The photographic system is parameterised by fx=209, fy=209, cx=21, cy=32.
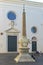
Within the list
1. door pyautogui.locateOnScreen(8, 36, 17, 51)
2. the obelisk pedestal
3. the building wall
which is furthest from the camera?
door pyautogui.locateOnScreen(8, 36, 17, 51)

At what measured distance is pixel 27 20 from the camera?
1520 centimetres

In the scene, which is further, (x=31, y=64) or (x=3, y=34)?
(x=3, y=34)

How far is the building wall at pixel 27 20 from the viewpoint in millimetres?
14570

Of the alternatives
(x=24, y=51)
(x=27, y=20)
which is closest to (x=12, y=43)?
(x=27, y=20)

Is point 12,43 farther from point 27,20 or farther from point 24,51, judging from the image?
point 24,51

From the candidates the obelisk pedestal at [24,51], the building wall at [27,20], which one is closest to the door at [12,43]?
the building wall at [27,20]

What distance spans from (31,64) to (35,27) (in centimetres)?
813

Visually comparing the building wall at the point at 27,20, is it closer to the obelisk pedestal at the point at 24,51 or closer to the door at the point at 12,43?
the door at the point at 12,43

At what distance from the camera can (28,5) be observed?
49.8ft

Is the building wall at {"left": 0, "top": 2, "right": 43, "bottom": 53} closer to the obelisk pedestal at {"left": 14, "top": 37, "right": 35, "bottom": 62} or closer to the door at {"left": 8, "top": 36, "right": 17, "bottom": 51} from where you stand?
the door at {"left": 8, "top": 36, "right": 17, "bottom": 51}

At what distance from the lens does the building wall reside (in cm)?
1457

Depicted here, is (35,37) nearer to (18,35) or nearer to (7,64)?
(18,35)

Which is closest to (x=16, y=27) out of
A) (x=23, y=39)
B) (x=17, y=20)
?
(x=17, y=20)

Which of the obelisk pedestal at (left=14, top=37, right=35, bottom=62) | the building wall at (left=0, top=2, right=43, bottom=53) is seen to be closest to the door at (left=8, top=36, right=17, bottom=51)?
the building wall at (left=0, top=2, right=43, bottom=53)
